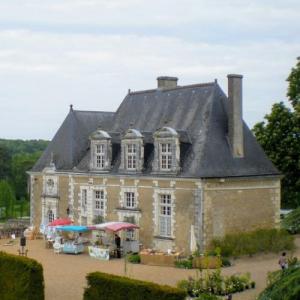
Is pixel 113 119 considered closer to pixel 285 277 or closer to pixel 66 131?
pixel 66 131

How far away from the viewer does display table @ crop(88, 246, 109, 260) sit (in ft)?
87.5

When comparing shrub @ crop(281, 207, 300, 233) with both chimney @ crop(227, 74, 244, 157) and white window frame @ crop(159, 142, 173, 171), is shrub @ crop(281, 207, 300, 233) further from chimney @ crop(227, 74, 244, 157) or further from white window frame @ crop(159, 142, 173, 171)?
white window frame @ crop(159, 142, 173, 171)

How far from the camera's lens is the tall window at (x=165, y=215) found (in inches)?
1074

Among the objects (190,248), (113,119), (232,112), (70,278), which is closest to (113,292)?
(70,278)

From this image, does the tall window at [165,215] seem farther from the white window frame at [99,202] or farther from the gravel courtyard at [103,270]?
the white window frame at [99,202]

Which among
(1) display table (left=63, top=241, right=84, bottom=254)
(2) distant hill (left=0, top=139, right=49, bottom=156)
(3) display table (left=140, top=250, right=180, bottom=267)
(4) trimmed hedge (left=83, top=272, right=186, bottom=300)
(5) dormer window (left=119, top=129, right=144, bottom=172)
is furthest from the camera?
(2) distant hill (left=0, top=139, right=49, bottom=156)

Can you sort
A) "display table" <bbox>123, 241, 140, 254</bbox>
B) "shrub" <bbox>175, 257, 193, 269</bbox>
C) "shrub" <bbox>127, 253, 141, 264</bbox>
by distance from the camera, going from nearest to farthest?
"shrub" <bbox>175, 257, 193, 269</bbox>, "shrub" <bbox>127, 253, 141, 264</bbox>, "display table" <bbox>123, 241, 140, 254</bbox>

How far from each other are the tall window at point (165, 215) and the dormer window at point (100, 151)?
394 centimetres

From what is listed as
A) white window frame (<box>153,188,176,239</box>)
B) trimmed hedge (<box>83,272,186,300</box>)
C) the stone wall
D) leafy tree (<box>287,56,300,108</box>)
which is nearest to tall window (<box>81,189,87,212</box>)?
white window frame (<box>153,188,176,239</box>)

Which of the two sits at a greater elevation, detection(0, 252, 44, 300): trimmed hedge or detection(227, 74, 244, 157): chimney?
detection(227, 74, 244, 157): chimney

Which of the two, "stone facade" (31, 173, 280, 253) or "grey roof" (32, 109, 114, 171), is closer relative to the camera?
"stone facade" (31, 173, 280, 253)

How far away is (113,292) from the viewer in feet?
52.6

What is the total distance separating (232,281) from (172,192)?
7.75 m

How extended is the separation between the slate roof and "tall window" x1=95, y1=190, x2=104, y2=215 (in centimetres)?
139
